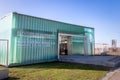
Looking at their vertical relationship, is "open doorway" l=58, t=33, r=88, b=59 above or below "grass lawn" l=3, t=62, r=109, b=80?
above

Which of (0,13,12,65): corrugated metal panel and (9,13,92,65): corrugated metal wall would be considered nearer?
(9,13,92,65): corrugated metal wall

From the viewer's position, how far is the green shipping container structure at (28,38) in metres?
12.0

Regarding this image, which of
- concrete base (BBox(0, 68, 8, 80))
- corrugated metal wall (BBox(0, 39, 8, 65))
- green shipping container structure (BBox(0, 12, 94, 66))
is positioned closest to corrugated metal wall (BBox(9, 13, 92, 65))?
green shipping container structure (BBox(0, 12, 94, 66))

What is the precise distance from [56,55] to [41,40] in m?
2.55

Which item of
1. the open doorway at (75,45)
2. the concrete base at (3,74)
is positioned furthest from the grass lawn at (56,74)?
the open doorway at (75,45)

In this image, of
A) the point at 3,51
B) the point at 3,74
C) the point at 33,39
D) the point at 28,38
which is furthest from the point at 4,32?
the point at 3,74

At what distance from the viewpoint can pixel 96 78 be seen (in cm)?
755

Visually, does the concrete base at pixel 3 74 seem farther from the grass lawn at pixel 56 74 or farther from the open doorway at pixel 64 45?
the open doorway at pixel 64 45

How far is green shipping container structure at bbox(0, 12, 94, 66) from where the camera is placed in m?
12.0

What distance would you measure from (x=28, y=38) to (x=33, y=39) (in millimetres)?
545

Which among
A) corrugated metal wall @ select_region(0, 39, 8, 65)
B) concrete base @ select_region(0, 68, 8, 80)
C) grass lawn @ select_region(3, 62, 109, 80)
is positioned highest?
corrugated metal wall @ select_region(0, 39, 8, 65)

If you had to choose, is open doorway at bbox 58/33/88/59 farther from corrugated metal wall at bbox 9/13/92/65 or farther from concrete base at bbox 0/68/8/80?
concrete base at bbox 0/68/8/80

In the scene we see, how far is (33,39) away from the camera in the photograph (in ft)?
43.9

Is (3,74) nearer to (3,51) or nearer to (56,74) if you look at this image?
(56,74)
